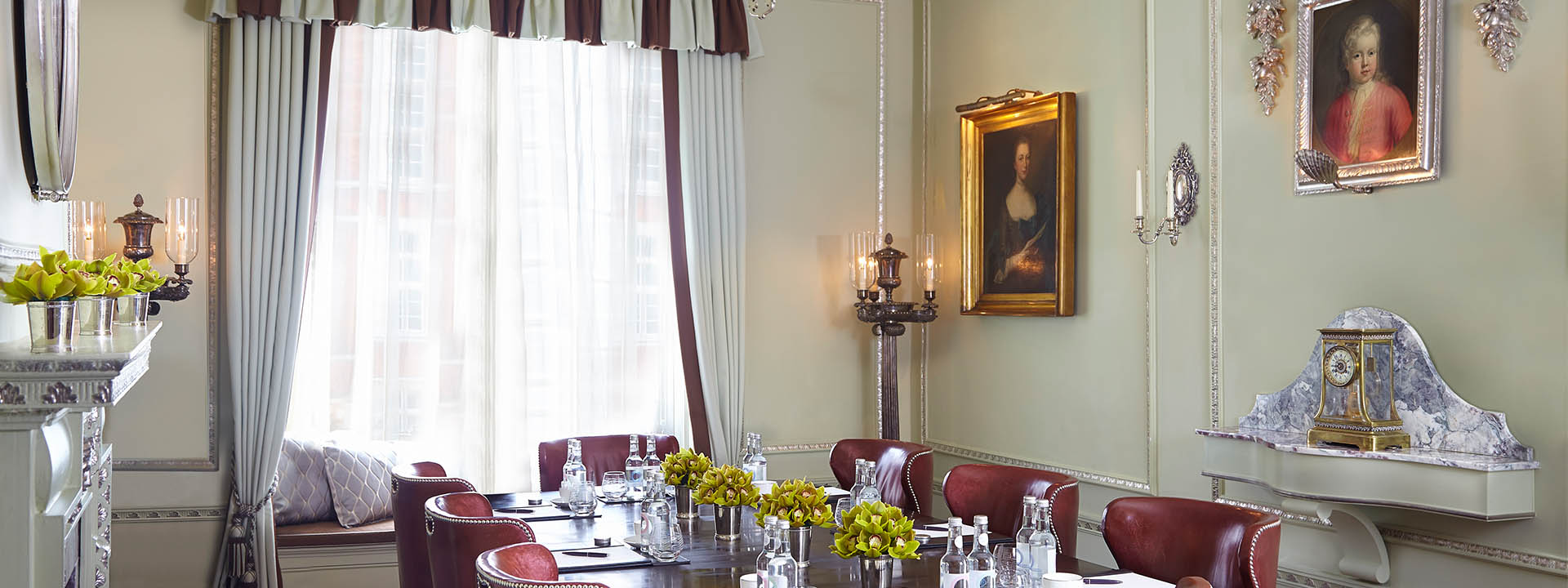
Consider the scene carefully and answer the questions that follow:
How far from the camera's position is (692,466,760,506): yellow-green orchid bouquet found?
133 inches

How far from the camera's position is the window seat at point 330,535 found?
4895 millimetres

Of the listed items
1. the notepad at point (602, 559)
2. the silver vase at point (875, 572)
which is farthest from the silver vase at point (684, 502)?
the silver vase at point (875, 572)

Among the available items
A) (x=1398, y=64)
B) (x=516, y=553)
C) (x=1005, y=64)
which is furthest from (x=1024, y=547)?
(x=1005, y=64)

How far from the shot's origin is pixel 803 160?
599 centimetres

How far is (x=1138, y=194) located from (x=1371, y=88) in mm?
976

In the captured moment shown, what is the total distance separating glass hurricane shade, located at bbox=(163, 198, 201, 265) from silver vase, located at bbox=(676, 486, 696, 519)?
2.40 m

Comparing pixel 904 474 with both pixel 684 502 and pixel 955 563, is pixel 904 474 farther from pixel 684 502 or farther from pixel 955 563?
pixel 955 563

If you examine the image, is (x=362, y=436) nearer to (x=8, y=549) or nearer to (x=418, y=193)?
(x=418, y=193)

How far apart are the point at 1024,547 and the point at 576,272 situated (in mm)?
3356

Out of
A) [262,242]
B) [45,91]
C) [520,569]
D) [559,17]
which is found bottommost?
[520,569]

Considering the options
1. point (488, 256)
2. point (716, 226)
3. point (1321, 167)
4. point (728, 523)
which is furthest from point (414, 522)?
point (1321, 167)

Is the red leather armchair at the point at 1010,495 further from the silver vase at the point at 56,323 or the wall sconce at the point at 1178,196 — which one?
the silver vase at the point at 56,323

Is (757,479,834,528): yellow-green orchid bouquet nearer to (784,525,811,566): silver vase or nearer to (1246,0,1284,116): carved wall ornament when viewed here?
(784,525,811,566): silver vase

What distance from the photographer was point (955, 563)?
2.63 m
